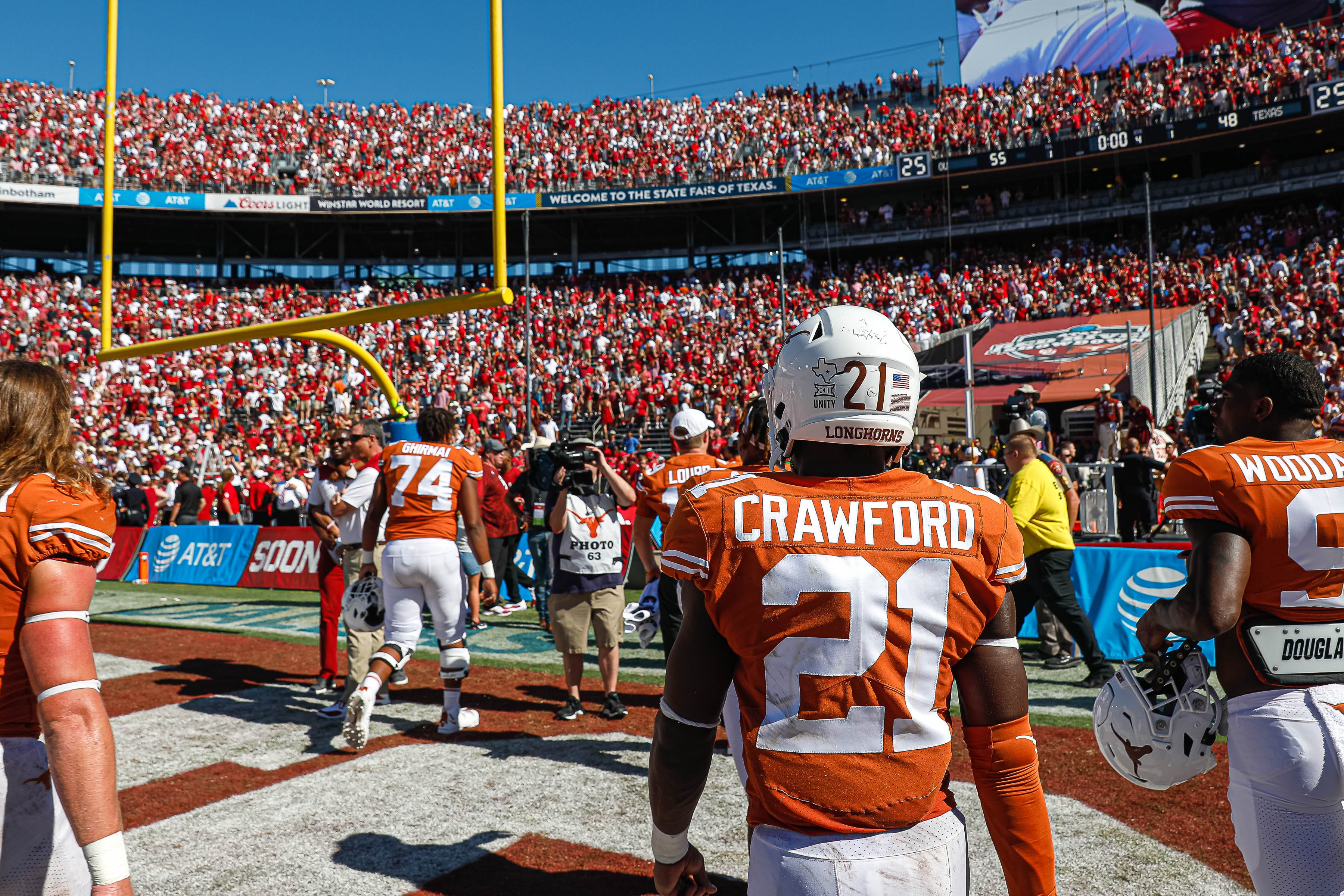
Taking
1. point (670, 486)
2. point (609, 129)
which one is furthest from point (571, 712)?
point (609, 129)

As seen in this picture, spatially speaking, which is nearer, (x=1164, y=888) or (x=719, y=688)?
(x=719, y=688)

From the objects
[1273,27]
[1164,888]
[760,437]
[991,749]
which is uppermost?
[1273,27]

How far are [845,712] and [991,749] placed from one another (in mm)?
364

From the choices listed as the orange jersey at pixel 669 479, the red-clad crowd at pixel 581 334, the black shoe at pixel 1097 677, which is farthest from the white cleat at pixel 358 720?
the red-clad crowd at pixel 581 334

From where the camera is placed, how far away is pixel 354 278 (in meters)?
37.8

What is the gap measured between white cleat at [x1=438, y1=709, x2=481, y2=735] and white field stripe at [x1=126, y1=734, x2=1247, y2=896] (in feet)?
1.49

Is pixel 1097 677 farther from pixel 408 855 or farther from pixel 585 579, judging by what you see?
pixel 408 855

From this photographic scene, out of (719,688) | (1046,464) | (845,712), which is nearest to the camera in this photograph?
(845,712)

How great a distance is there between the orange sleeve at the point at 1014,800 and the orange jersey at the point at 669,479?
10.7 feet

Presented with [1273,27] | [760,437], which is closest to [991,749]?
[760,437]

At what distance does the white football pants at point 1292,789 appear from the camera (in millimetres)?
2316

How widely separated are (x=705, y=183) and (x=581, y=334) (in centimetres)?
928

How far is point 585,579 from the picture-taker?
6266 mm

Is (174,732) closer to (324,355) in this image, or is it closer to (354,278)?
(324,355)
